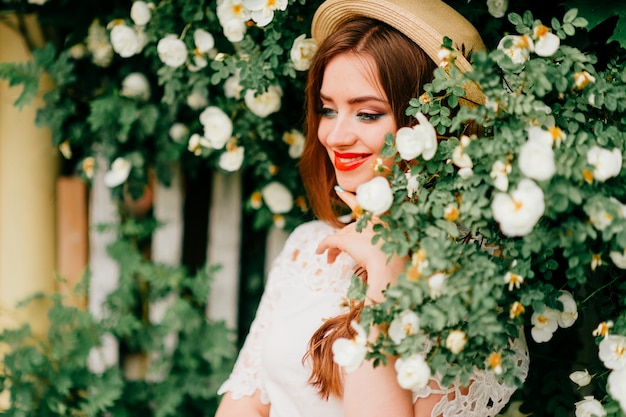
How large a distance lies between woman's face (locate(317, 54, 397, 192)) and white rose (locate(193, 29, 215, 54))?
1.54ft

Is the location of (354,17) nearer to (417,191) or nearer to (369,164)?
(369,164)

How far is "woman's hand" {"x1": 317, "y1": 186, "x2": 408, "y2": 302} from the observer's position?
163 cm

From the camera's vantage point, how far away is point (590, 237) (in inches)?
54.9

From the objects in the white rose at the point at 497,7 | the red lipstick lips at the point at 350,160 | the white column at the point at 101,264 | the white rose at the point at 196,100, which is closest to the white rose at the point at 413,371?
the red lipstick lips at the point at 350,160

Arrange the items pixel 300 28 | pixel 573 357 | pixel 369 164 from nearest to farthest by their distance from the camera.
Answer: pixel 369 164 < pixel 300 28 < pixel 573 357

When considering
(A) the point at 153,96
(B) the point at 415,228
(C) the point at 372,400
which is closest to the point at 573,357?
(C) the point at 372,400

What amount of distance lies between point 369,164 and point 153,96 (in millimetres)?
1097

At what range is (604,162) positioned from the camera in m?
1.33

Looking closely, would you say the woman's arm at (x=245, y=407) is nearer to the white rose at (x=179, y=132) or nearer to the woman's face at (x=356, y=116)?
the woman's face at (x=356, y=116)

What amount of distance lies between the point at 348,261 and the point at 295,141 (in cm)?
→ 53

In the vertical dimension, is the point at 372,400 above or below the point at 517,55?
below

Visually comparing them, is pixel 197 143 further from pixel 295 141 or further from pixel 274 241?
pixel 274 241

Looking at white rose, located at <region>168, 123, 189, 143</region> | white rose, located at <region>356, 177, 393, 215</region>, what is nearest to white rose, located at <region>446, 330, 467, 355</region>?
white rose, located at <region>356, 177, 393, 215</region>

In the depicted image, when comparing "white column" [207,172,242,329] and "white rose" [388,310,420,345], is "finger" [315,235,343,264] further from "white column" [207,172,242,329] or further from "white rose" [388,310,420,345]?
"white column" [207,172,242,329]
